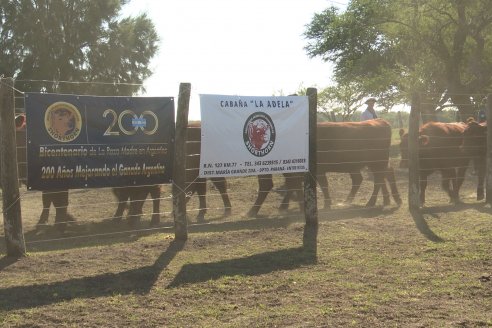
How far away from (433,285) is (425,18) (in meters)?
21.4

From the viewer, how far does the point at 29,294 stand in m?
4.91

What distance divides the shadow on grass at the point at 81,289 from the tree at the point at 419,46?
701 inches

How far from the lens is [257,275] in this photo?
5.63 meters

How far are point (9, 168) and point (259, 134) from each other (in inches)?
126

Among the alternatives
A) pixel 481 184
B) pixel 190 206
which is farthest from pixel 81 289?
pixel 481 184

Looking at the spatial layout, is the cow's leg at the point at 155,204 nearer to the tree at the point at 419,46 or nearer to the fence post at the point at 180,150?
the fence post at the point at 180,150

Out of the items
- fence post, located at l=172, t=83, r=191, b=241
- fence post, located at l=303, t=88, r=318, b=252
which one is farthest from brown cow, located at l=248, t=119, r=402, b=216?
fence post, located at l=172, t=83, r=191, b=241

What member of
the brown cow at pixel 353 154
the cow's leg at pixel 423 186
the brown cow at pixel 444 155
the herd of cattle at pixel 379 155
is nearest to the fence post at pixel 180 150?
the herd of cattle at pixel 379 155

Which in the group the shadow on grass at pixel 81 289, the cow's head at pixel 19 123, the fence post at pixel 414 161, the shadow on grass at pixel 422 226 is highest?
the cow's head at pixel 19 123

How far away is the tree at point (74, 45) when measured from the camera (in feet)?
98.6

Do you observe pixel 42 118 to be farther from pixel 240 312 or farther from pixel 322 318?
pixel 322 318

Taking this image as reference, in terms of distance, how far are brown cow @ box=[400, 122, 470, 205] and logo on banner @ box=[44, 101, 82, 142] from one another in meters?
6.99

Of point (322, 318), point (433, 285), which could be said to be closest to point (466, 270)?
point (433, 285)

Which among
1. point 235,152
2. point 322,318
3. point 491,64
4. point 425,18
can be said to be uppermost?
point 425,18
